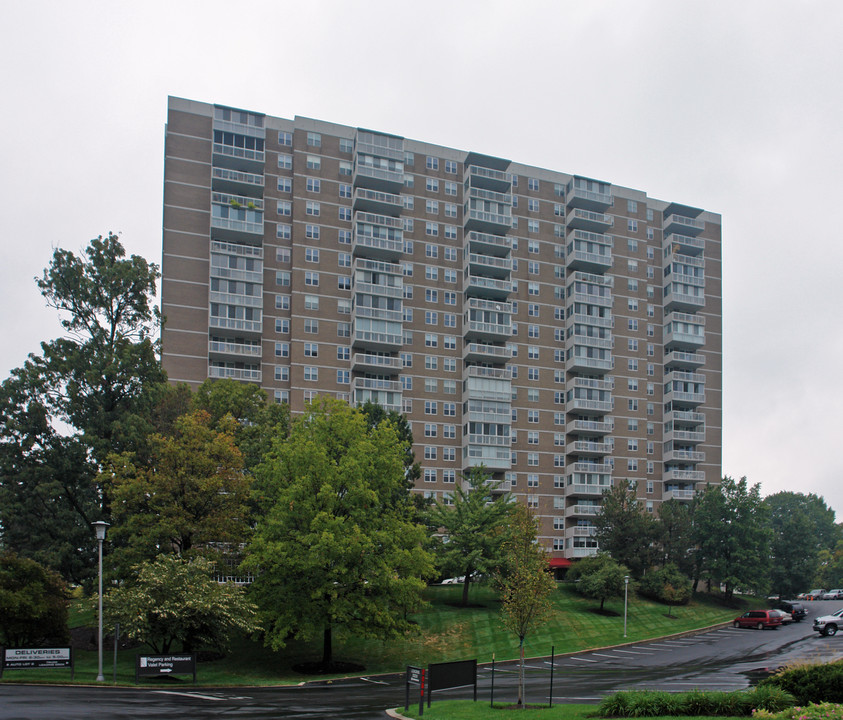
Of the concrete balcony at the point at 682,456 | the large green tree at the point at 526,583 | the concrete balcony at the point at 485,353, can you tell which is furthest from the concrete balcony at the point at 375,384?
the large green tree at the point at 526,583

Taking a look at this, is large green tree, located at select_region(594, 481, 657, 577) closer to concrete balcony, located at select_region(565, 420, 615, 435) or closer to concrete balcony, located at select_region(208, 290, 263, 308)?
concrete balcony, located at select_region(565, 420, 615, 435)

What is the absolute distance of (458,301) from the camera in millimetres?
86000

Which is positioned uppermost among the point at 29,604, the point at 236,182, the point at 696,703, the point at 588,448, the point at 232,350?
the point at 236,182

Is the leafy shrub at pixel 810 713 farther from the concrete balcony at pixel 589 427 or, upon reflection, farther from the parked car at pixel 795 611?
the concrete balcony at pixel 589 427

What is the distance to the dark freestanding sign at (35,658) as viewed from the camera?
3162cm

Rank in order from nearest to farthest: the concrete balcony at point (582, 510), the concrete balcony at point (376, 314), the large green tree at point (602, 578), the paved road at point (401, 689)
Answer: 1. the paved road at point (401, 689)
2. the large green tree at point (602, 578)
3. the concrete balcony at point (376, 314)
4. the concrete balcony at point (582, 510)

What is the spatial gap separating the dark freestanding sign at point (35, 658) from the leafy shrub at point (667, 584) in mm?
47004

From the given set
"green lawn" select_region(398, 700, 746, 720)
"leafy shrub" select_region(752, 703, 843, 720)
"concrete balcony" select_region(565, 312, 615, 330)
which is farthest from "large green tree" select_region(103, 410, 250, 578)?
"concrete balcony" select_region(565, 312, 615, 330)

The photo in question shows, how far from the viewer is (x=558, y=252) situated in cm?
9162

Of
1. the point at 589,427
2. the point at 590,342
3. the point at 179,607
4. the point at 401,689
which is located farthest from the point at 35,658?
the point at 590,342

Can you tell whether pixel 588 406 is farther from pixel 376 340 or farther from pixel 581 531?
pixel 376 340

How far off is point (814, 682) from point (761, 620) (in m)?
45.0

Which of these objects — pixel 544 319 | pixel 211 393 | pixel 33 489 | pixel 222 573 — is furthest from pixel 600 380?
pixel 33 489

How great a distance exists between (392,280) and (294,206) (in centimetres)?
1283
